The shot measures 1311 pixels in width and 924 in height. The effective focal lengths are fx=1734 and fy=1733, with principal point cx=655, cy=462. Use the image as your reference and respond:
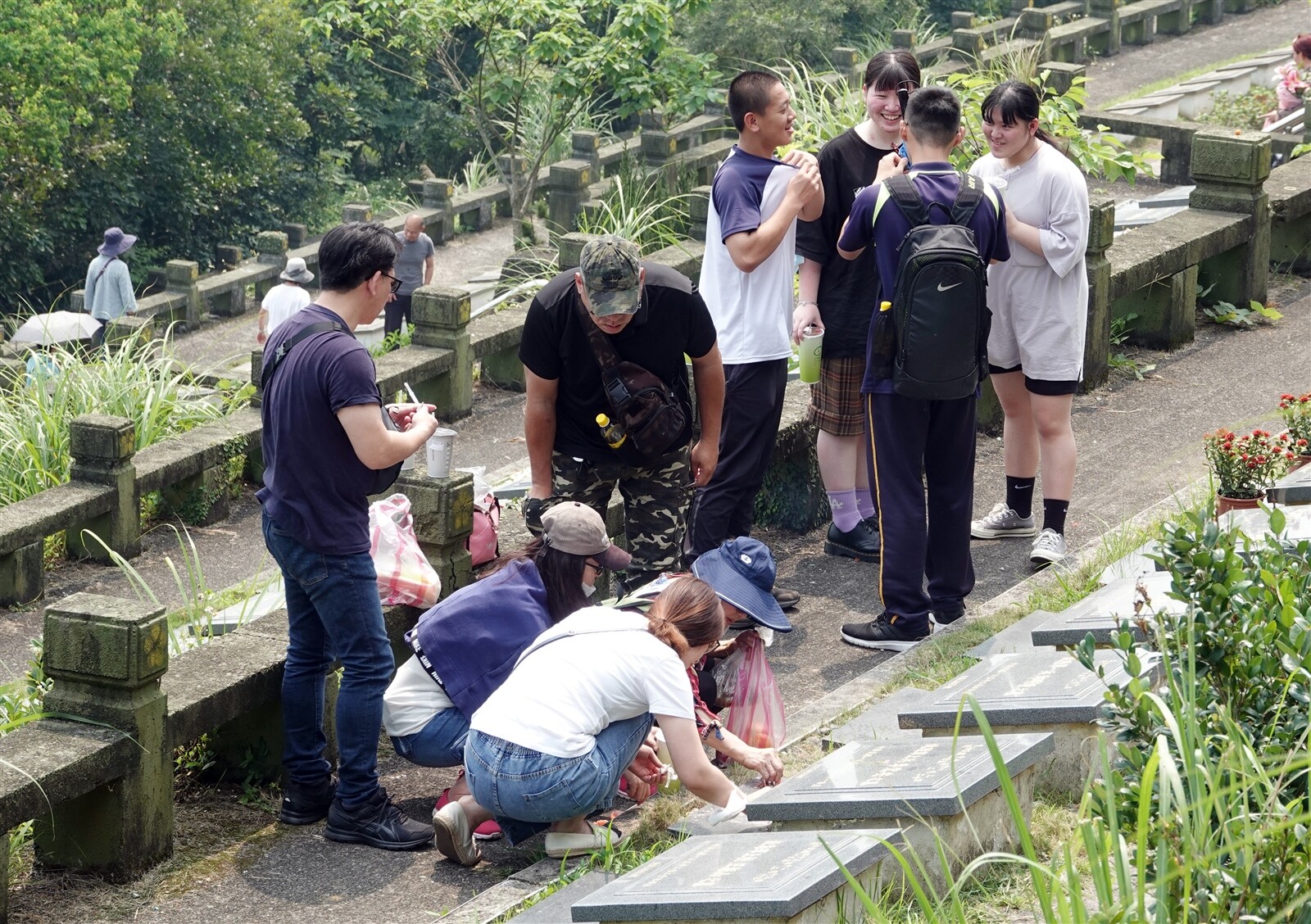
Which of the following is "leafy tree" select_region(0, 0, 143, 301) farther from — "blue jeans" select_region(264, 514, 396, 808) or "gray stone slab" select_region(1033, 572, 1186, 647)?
"gray stone slab" select_region(1033, 572, 1186, 647)

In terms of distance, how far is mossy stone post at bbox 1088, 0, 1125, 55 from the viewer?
2188cm

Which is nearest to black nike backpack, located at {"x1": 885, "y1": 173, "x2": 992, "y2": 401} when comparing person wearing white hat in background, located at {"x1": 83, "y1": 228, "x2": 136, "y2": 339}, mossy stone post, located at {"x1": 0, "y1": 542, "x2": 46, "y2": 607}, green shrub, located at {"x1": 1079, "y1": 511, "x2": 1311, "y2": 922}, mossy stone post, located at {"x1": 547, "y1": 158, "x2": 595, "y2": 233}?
green shrub, located at {"x1": 1079, "y1": 511, "x2": 1311, "y2": 922}

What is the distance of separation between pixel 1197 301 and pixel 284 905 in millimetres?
7379

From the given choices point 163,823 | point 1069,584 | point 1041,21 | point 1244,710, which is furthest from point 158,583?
point 1041,21

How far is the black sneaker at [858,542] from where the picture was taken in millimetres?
7277

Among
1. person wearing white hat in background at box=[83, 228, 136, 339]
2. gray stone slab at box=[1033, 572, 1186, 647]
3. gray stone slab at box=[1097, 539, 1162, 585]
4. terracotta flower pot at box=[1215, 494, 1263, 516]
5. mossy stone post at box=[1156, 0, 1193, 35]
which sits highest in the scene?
mossy stone post at box=[1156, 0, 1193, 35]

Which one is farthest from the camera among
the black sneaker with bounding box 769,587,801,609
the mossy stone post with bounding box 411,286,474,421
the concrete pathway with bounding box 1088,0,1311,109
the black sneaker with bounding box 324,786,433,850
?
the concrete pathway with bounding box 1088,0,1311,109

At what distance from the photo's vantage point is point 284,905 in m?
4.90

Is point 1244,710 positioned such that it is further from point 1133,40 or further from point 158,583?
point 1133,40

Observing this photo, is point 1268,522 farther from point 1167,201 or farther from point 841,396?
point 1167,201

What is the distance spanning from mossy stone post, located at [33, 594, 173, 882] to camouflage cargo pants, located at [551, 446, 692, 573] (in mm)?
1544

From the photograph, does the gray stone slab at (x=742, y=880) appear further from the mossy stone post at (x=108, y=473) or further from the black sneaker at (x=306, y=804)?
the mossy stone post at (x=108, y=473)

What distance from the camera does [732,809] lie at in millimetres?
4629

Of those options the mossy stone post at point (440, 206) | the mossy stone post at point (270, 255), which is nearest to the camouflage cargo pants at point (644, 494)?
the mossy stone post at point (440, 206)
